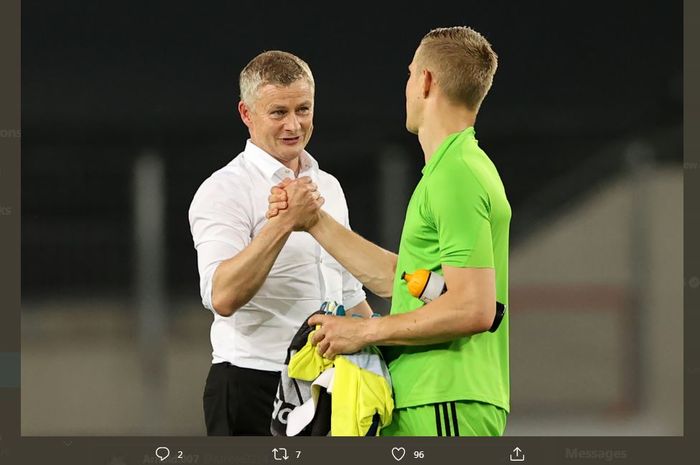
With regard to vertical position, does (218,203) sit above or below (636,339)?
above

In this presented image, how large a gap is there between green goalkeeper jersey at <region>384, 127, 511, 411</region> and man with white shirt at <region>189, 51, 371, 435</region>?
1.99ft

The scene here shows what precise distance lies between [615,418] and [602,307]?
0.62 meters

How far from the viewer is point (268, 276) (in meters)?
2.65

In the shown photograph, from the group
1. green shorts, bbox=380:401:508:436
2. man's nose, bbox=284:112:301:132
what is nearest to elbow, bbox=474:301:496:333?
green shorts, bbox=380:401:508:436

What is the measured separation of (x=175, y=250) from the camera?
6.05 m

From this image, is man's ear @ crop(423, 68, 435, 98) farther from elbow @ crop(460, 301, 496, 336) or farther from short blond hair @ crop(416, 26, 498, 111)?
elbow @ crop(460, 301, 496, 336)

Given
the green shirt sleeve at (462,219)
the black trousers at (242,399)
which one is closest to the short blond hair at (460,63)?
the green shirt sleeve at (462,219)

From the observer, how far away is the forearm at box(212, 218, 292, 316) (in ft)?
7.79

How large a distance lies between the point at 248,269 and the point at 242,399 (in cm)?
45

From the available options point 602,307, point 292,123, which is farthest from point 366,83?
point 292,123

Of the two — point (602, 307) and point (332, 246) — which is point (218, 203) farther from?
point (602, 307)
